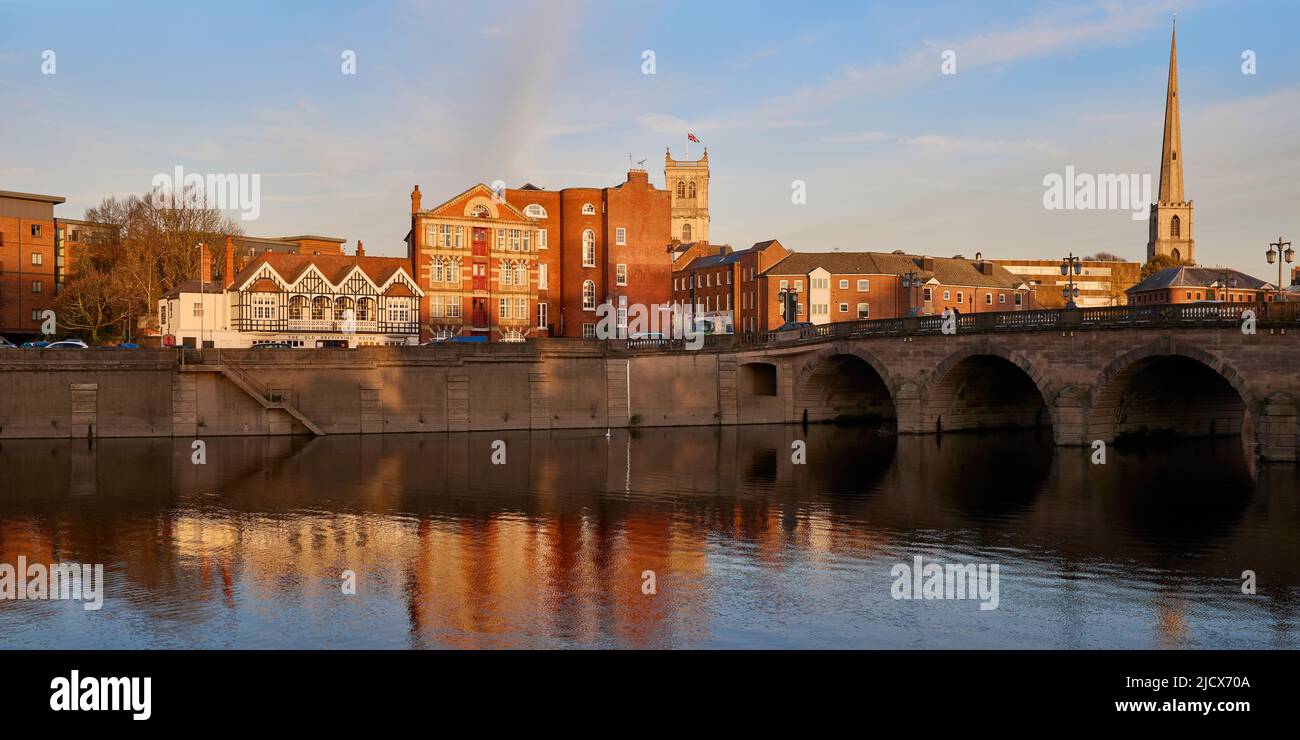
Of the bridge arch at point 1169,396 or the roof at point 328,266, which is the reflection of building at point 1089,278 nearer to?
the bridge arch at point 1169,396

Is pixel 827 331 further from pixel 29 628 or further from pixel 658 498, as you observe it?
pixel 29 628

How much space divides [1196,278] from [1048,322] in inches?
3049

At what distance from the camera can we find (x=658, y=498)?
145 ft

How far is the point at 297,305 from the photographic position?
8625 centimetres

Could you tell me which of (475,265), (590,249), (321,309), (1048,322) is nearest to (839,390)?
(1048,322)

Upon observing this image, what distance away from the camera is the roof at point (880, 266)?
414ft

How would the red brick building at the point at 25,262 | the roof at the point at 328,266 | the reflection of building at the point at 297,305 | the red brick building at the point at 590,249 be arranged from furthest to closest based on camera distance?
the red brick building at the point at 25,262
the red brick building at the point at 590,249
the roof at the point at 328,266
the reflection of building at the point at 297,305

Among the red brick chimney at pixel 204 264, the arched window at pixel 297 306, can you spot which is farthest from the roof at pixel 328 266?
the red brick chimney at pixel 204 264

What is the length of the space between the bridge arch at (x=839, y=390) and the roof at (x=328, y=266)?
114ft

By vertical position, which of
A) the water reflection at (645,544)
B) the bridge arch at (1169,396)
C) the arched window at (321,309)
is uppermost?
the arched window at (321,309)

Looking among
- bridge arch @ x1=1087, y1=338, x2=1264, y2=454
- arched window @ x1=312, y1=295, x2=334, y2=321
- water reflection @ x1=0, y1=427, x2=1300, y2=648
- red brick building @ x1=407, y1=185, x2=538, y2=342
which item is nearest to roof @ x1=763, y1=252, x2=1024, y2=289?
red brick building @ x1=407, y1=185, x2=538, y2=342

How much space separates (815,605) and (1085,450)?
3656 cm

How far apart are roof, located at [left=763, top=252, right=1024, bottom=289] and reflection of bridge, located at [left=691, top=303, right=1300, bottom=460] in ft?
151
